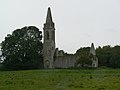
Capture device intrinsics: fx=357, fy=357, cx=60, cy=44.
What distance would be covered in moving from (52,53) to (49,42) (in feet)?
11.0

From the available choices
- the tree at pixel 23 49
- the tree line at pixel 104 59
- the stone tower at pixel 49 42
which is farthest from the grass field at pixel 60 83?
the stone tower at pixel 49 42

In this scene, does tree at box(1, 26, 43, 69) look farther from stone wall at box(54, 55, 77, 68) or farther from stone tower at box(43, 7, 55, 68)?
stone wall at box(54, 55, 77, 68)

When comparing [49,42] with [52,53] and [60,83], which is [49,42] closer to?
[52,53]

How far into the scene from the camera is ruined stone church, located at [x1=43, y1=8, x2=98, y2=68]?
10243 centimetres

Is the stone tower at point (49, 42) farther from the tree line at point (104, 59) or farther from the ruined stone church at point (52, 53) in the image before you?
the tree line at point (104, 59)

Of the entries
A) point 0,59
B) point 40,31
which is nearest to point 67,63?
point 40,31

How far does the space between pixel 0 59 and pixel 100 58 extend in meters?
31.3

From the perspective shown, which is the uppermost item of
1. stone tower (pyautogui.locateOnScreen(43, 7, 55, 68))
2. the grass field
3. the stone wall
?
stone tower (pyautogui.locateOnScreen(43, 7, 55, 68))

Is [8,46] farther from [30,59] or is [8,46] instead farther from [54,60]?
[54,60]

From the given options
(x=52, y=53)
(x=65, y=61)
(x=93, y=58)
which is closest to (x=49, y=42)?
(x=52, y=53)

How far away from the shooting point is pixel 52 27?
10700 cm

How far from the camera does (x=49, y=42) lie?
343 feet

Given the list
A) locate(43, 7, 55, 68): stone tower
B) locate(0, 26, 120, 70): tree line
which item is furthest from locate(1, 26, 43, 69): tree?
locate(43, 7, 55, 68): stone tower

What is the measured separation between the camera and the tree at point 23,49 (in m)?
93.8
